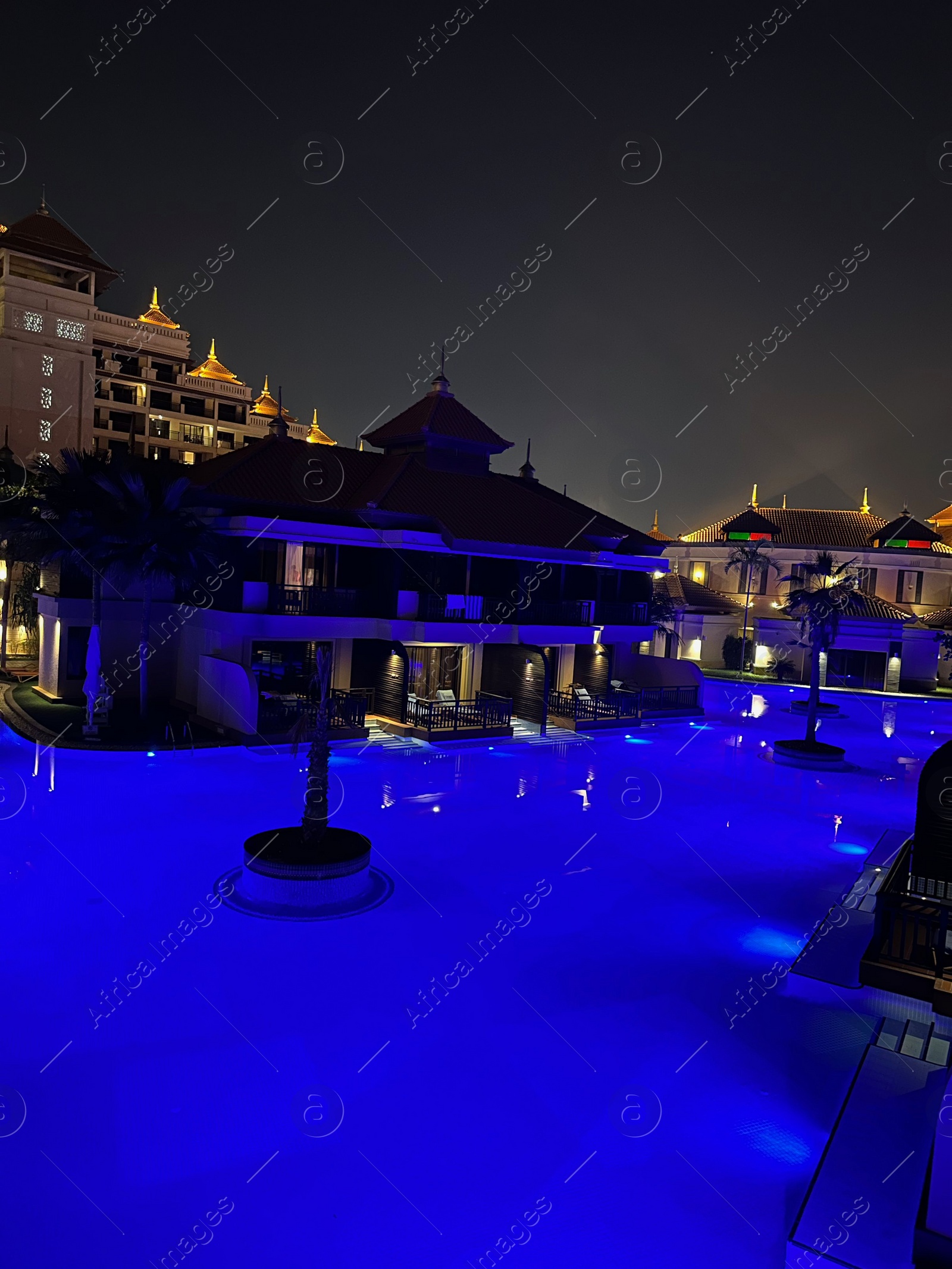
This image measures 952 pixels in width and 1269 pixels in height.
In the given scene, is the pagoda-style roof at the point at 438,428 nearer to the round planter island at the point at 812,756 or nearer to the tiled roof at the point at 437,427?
the tiled roof at the point at 437,427

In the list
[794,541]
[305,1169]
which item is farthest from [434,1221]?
[794,541]

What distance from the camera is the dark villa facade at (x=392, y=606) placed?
26.2 meters

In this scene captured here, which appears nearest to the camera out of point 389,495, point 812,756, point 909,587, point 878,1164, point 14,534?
point 878,1164

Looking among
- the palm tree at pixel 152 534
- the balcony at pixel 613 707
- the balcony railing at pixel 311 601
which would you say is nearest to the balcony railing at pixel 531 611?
the balcony railing at pixel 311 601

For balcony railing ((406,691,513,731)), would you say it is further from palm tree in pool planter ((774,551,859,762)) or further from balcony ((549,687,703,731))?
palm tree in pool planter ((774,551,859,762))

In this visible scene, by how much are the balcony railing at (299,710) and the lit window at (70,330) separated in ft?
147

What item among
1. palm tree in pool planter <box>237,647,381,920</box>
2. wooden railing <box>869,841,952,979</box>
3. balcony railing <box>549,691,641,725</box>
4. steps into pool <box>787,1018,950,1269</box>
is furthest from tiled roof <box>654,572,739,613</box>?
steps into pool <box>787,1018,950,1269</box>

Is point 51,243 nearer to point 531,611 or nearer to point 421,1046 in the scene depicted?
point 531,611

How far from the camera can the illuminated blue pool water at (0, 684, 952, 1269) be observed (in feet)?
22.3

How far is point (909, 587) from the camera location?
Answer: 55.9 m

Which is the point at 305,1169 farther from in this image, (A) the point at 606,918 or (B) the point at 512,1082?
(A) the point at 606,918

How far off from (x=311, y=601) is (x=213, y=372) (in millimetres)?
53638

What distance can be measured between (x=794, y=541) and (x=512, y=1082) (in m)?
56.1

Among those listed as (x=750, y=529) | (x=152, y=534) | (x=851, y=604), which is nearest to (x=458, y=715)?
(x=152, y=534)
